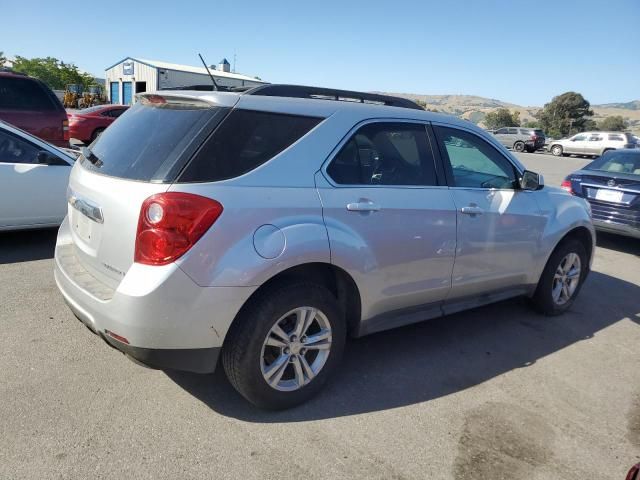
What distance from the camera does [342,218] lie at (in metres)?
3.08

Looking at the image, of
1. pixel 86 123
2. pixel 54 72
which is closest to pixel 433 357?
pixel 86 123

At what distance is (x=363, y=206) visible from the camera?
10.4ft

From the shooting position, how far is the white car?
560 centimetres

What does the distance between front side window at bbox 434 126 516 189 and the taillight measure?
2.02 m

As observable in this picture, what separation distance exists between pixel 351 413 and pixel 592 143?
35331 millimetres

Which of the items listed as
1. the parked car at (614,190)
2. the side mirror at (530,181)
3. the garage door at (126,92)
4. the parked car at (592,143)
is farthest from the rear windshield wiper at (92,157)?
the garage door at (126,92)

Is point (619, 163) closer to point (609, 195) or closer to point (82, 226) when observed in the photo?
point (609, 195)

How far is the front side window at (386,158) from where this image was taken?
3.23 metres

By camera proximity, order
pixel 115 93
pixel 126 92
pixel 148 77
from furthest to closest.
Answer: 1. pixel 115 93
2. pixel 126 92
3. pixel 148 77

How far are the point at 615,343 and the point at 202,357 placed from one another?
367 centimetres

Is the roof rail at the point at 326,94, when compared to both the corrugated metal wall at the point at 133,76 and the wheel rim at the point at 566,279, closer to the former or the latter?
the wheel rim at the point at 566,279

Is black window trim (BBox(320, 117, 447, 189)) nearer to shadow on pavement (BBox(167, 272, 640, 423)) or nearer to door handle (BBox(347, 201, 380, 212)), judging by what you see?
door handle (BBox(347, 201, 380, 212))

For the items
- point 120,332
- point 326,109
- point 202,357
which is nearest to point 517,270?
point 326,109

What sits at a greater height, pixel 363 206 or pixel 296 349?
pixel 363 206
